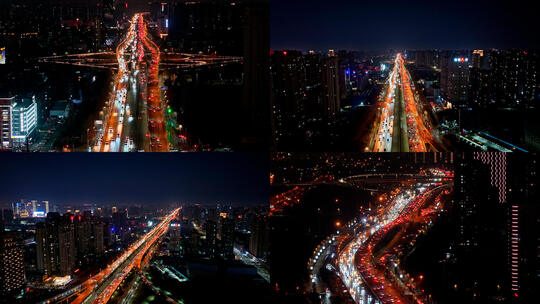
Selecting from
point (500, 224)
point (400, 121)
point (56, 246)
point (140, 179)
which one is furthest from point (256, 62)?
point (500, 224)

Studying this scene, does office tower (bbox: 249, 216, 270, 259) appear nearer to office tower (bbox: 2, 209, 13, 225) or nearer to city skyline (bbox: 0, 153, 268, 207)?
city skyline (bbox: 0, 153, 268, 207)

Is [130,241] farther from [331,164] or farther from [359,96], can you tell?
[359,96]

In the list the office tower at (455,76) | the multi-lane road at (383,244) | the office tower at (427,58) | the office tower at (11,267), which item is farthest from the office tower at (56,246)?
the office tower at (455,76)

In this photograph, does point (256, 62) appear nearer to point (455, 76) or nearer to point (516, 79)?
point (455, 76)

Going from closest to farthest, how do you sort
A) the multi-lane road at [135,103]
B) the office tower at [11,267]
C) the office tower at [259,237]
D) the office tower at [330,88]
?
1. the multi-lane road at [135,103]
2. the office tower at [330,88]
3. the office tower at [11,267]
4. the office tower at [259,237]

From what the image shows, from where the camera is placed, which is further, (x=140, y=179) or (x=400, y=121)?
(x=140, y=179)

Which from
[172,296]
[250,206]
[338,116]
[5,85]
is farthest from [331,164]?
[5,85]

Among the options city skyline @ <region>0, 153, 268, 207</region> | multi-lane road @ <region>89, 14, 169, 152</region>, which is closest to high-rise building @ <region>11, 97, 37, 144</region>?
city skyline @ <region>0, 153, 268, 207</region>

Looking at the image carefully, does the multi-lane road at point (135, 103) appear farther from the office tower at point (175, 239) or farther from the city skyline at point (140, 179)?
the office tower at point (175, 239)
